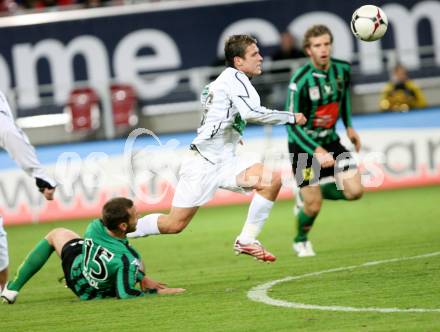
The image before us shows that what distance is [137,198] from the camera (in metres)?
17.9

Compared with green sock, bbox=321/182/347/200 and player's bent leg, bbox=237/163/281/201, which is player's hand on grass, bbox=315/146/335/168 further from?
player's bent leg, bbox=237/163/281/201

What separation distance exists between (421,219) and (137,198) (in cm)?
548

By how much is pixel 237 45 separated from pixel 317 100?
1.95m

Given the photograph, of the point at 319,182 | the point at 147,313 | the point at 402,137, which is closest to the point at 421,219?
the point at 319,182

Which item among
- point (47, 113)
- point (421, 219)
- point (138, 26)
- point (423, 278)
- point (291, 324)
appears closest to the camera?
point (291, 324)

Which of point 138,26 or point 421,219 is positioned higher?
point 138,26

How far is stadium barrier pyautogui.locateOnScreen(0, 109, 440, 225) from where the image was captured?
17859mm

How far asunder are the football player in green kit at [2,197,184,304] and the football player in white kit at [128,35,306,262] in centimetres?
95

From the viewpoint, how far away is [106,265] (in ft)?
27.3

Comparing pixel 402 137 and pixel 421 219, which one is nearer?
pixel 421 219

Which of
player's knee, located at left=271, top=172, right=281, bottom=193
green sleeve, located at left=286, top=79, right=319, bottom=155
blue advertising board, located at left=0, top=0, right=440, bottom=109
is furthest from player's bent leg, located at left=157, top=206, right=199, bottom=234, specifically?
blue advertising board, located at left=0, top=0, right=440, bottom=109

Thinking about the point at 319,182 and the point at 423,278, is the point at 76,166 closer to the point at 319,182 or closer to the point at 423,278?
the point at 319,182

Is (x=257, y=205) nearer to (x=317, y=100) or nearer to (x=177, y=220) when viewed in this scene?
(x=177, y=220)

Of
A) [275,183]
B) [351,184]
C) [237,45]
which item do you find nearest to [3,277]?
[275,183]
